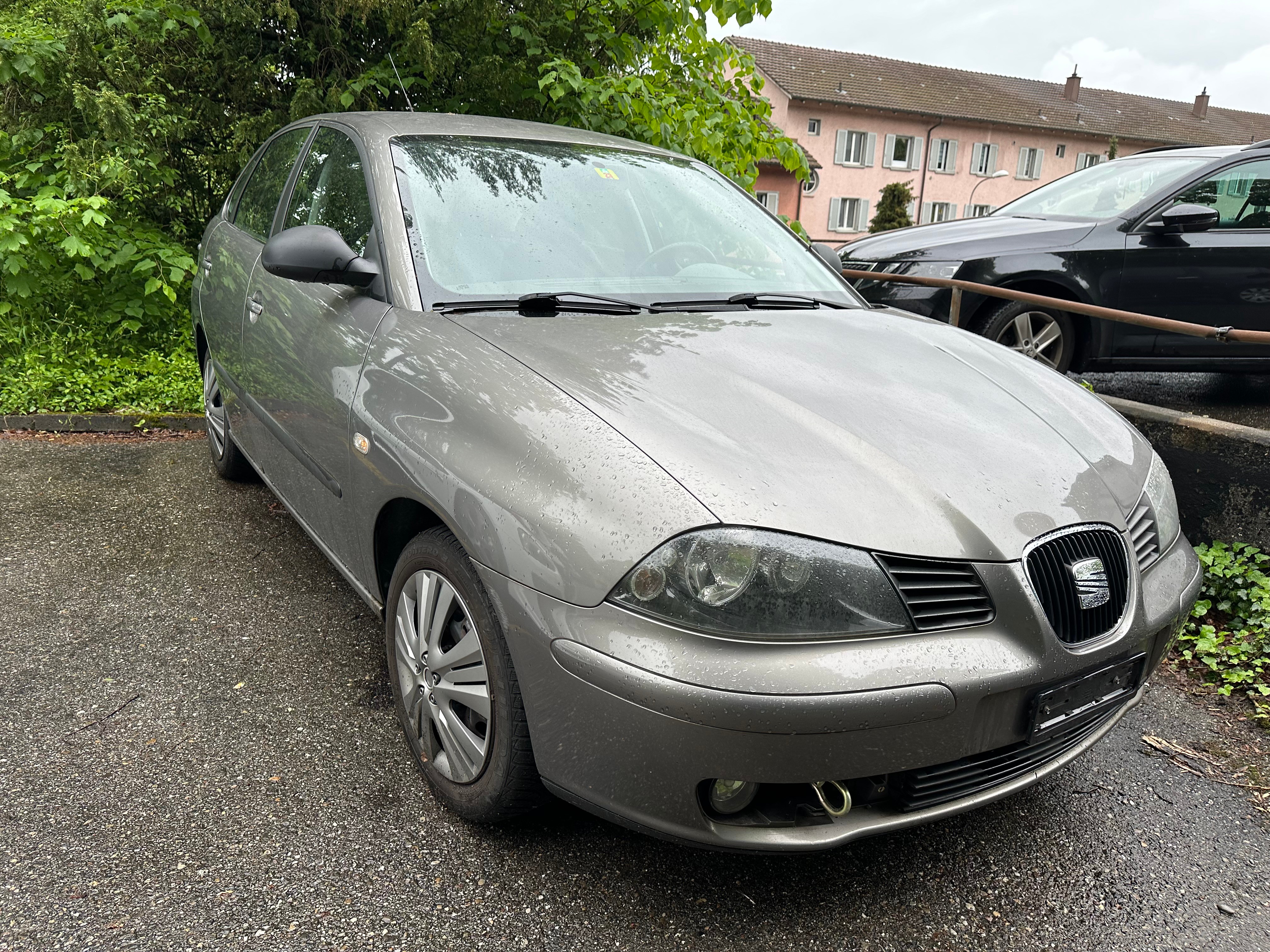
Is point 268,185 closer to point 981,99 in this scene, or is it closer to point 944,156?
point 944,156

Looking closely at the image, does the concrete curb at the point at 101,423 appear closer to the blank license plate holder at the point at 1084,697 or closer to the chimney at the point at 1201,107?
the blank license plate holder at the point at 1084,697

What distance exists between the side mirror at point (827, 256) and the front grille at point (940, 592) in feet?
6.07

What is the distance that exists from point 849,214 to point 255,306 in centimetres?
4252

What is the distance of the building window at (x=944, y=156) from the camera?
142 feet

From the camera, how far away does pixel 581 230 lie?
276cm

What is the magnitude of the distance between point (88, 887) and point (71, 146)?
5.48 metres

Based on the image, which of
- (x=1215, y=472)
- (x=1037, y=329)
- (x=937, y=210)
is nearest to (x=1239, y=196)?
(x=1037, y=329)

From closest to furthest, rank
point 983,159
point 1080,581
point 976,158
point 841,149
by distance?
point 1080,581
point 841,149
point 976,158
point 983,159

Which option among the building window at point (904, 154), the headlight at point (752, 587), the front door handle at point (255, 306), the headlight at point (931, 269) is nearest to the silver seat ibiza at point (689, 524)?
the headlight at point (752, 587)

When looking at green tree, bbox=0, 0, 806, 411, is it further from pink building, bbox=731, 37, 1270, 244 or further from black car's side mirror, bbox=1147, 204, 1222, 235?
pink building, bbox=731, 37, 1270, 244

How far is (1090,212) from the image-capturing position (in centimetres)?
562

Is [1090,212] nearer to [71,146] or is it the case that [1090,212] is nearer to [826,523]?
[826,523]

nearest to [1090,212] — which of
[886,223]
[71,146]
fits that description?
[71,146]

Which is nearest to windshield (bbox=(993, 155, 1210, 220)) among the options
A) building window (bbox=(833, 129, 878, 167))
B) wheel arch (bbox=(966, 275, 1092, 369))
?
wheel arch (bbox=(966, 275, 1092, 369))
